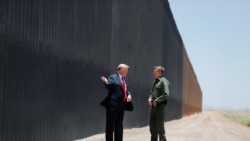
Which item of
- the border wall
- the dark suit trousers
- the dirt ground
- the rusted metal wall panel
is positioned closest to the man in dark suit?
the dark suit trousers

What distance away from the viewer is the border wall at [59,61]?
281 inches

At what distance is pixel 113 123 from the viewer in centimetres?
853

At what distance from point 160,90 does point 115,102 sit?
1.24m

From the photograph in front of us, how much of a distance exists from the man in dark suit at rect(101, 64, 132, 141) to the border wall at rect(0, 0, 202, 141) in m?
1.11

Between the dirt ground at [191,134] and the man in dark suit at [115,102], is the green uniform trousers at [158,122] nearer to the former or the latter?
the man in dark suit at [115,102]

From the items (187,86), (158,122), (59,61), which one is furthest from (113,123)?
(187,86)

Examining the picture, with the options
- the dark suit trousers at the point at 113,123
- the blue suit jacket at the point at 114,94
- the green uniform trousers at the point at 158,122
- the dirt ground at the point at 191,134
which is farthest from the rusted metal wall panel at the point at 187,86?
the blue suit jacket at the point at 114,94

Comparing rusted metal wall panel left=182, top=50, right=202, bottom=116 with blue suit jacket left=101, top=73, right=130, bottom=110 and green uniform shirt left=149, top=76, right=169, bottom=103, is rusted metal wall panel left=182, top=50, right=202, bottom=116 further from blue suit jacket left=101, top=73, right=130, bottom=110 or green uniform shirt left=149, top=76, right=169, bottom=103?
blue suit jacket left=101, top=73, right=130, bottom=110

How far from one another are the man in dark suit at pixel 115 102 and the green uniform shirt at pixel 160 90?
90 centimetres

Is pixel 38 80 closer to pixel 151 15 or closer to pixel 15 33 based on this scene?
pixel 15 33

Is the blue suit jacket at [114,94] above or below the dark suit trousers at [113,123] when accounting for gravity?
above

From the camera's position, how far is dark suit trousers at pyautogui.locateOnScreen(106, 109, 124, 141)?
27.9ft

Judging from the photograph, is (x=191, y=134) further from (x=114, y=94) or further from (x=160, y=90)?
(x=114, y=94)

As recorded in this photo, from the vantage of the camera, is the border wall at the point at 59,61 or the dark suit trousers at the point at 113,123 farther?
the dark suit trousers at the point at 113,123
